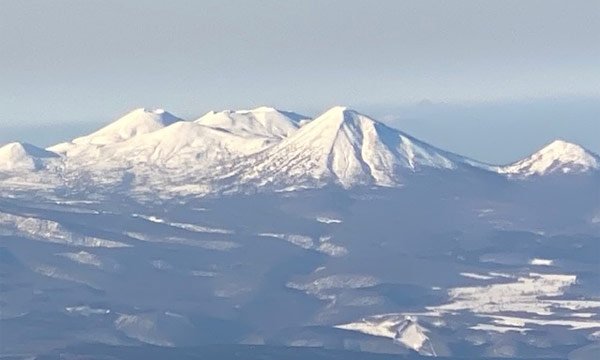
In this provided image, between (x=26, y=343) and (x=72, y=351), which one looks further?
(x=26, y=343)

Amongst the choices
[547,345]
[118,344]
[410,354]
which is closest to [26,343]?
[118,344]

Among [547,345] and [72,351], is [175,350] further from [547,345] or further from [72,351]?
[547,345]

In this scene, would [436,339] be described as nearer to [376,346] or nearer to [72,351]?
[376,346]

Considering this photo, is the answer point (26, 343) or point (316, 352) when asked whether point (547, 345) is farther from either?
point (26, 343)

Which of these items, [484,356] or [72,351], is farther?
[484,356]

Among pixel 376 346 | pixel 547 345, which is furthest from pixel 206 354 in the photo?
pixel 547 345

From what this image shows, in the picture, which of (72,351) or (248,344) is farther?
(248,344)

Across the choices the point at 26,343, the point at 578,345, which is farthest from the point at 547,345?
the point at 26,343
